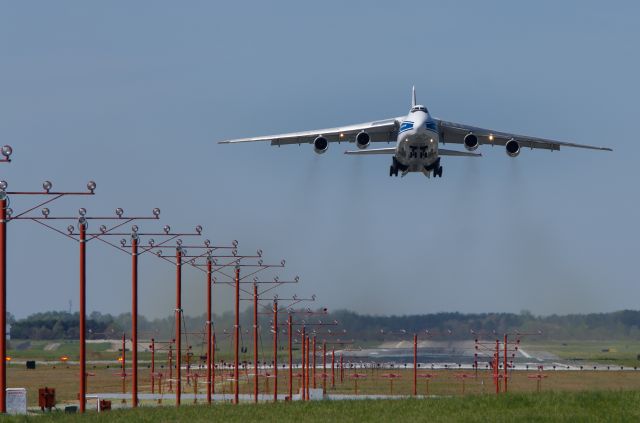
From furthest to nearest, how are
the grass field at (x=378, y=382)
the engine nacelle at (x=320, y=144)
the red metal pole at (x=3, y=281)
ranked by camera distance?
1. the grass field at (x=378, y=382)
2. the engine nacelle at (x=320, y=144)
3. the red metal pole at (x=3, y=281)

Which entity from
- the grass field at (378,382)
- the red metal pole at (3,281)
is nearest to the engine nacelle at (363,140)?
the red metal pole at (3,281)

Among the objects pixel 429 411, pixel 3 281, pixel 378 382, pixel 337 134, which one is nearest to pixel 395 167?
pixel 337 134

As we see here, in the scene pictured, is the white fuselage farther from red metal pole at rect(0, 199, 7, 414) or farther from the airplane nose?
red metal pole at rect(0, 199, 7, 414)

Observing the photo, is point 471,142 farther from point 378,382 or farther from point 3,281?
point 378,382

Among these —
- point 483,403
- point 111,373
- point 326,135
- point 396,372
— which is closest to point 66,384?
point 111,373

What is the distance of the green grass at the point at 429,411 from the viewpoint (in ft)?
161

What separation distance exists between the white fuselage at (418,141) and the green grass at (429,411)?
20651 millimetres

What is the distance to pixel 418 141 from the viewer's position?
246 ft

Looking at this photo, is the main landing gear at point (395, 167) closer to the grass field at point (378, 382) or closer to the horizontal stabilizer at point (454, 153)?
the horizontal stabilizer at point (454, 153)

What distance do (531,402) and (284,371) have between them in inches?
4271

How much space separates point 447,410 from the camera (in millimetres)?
51594

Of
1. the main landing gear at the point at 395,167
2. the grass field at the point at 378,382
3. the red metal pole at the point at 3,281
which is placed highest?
the main landing gear at the point at 395,167

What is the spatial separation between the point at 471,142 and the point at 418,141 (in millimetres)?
3045

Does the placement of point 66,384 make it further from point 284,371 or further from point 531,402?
point 531,402
